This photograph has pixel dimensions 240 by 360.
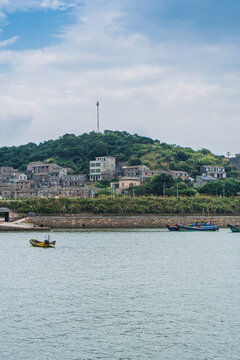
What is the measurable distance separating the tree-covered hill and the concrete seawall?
187 ft

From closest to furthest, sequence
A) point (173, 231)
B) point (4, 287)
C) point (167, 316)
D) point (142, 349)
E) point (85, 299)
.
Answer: point (142, 349) → point (167, 316) → point (85, 299) → point (4, 287) → point (173, 231)

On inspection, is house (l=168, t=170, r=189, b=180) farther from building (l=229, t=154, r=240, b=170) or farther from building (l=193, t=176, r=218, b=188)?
building (l=229, t=154, r=240, b=170)

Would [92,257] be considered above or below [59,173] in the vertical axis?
below

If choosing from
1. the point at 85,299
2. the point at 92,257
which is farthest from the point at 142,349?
the point at 92,257

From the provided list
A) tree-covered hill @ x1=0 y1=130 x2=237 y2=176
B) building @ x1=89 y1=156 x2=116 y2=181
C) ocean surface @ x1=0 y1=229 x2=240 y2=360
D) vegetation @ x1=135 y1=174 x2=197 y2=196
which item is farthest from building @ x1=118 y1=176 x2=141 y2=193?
ocean surface @ x1=0 y1=229 x2=240 y2=360

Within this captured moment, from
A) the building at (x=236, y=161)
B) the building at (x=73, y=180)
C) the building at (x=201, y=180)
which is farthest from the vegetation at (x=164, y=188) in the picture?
the building at (x=236, y=161)

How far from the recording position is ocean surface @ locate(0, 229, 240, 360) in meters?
20.4

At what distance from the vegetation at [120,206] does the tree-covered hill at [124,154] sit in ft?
152

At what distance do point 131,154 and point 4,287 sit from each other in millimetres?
137632

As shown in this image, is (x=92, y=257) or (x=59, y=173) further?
(x=59, y=173)

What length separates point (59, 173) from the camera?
15338cm

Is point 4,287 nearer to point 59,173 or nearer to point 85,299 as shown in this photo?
point 85,299

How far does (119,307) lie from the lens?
26.6 metres

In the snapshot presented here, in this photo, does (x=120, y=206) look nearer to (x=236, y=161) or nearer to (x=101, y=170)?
(x=101, y=170)
